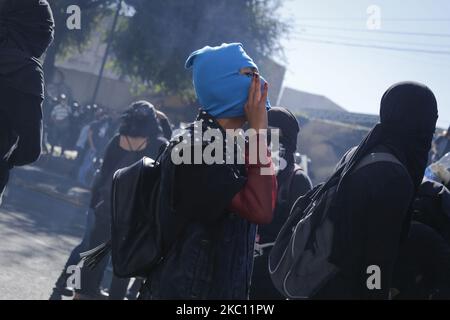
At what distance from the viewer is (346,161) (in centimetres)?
278

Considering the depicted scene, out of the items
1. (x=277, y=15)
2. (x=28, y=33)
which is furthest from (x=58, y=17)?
(x=28, y=33)

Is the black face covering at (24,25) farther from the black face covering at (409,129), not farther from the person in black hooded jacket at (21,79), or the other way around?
the black face covering at (409,129)

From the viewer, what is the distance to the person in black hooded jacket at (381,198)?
242 centimetres

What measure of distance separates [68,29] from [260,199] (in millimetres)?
17578

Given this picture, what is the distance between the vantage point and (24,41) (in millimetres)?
3158

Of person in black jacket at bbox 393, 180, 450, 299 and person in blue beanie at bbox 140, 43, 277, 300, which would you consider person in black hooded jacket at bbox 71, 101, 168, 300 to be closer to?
person in black jacket at bbox 393, 180, 450, 299

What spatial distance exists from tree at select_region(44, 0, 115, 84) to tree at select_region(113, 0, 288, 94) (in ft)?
3.33

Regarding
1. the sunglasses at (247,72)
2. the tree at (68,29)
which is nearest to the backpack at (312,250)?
the sunglasses at (247,72)

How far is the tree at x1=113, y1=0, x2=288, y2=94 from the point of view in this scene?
17219mm

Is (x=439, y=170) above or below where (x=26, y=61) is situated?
below

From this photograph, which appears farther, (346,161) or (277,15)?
(277,15)

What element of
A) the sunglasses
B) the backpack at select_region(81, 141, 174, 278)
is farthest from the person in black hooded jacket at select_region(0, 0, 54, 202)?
the sunglasses
